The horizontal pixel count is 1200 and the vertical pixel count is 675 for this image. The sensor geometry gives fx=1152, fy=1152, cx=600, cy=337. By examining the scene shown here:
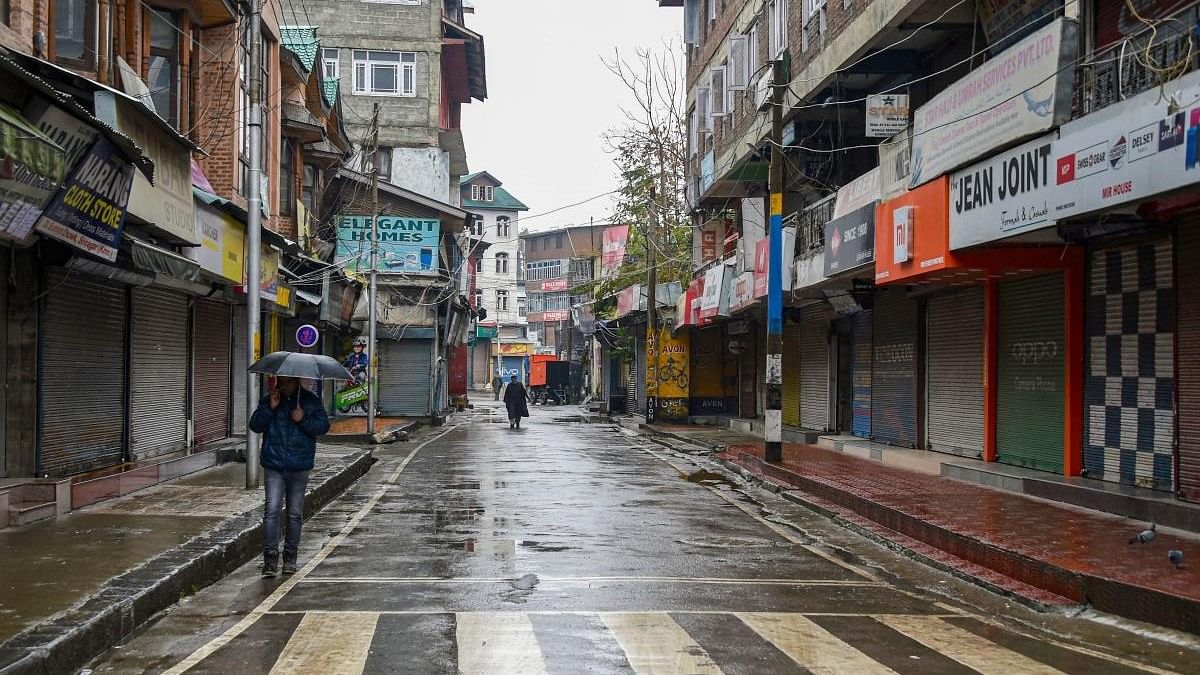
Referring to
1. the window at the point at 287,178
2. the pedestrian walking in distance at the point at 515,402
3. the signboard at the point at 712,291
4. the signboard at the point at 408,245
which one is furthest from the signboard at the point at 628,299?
the window at the point at 287,178

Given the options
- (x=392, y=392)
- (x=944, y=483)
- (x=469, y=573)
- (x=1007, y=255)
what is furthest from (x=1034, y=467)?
(x=392, y=392)

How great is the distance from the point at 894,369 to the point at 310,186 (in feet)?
62.6

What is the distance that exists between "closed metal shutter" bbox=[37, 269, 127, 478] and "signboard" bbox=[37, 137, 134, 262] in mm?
1627

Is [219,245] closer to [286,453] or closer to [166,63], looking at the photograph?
[166,63]

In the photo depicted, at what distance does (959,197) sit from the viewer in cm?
1559

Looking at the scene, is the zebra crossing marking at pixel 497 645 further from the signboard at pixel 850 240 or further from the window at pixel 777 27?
the window at pixel 777 27

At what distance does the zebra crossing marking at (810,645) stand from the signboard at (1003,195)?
686 cm

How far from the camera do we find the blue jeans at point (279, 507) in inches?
399

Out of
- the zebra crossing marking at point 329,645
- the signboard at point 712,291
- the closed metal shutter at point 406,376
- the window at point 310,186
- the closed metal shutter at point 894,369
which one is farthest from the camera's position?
the closed metal shutter at point 406,376

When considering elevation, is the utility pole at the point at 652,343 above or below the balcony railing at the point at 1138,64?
below

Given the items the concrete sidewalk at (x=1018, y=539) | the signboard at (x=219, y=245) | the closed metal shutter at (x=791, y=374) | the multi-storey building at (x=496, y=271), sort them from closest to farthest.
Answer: the concrete sidewalk at (x=1018, y=539)
the signboard at (x=219, y=245)
the closed metal shutter at (x=791, y=374)
the multi-storey building at (x=496, y=271)

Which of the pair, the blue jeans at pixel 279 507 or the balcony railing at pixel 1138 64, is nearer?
the blue jeans at pixel 279 507

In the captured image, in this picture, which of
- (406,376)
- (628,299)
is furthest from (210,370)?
(628,299)

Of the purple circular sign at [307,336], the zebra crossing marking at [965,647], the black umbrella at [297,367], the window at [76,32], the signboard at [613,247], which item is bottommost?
the zebra crossing marking at [965,647]
